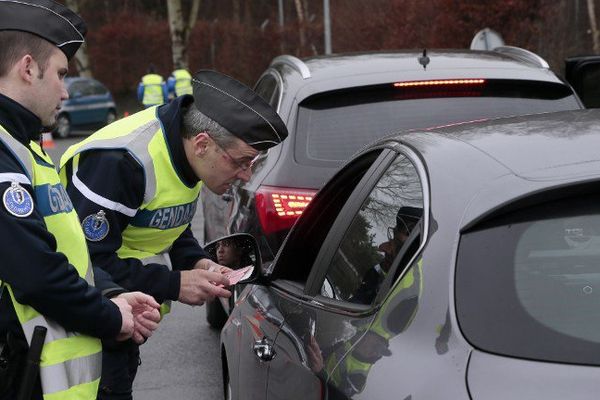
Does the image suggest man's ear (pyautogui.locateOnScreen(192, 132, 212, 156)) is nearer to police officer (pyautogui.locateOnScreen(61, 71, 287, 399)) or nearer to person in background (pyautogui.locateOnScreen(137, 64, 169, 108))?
police officer (pyautogui.locateOnScreen(61, 71, 287, 399))

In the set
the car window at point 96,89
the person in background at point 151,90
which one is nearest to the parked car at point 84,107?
the car window at point 96,89

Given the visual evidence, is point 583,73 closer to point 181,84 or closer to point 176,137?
point 176,137

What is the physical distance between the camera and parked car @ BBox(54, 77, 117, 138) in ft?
116

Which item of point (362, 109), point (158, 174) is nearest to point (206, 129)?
point (158, 174)

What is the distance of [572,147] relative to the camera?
2.83 metres

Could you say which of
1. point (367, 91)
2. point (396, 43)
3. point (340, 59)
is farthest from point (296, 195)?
point (396, 43)

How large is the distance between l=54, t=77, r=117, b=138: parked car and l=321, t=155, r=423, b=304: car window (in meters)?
32.0

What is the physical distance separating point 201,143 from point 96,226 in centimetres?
45

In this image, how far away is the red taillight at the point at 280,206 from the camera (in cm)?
586

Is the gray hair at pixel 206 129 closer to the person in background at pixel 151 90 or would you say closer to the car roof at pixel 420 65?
the car roof at pixel 420 65

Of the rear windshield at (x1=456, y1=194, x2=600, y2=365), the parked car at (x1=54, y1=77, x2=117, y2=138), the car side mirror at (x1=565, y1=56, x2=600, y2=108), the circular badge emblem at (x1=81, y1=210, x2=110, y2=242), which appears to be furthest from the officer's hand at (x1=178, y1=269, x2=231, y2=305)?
the parked car at (x1=54, y1=77, x2=117, y2=138)

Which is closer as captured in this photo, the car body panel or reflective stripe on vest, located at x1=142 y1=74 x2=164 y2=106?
the car body panel

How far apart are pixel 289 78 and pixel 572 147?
12.8ft

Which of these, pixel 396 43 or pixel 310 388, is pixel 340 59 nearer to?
pixel 310 388
